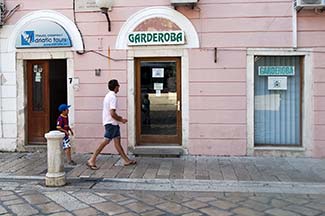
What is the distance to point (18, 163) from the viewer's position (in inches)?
334

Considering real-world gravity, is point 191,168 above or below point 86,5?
below

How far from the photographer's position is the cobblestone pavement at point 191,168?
726 cm

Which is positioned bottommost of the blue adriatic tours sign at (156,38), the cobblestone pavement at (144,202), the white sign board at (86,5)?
the cobblestone pavement at (144,202)

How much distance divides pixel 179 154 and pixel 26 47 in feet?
15.0

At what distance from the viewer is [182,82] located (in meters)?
9.12

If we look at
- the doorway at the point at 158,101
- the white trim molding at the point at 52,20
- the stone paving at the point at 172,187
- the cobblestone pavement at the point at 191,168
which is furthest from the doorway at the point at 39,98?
the doorway at the point at 158,101

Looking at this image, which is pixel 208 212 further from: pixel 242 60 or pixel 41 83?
pixel 41 83

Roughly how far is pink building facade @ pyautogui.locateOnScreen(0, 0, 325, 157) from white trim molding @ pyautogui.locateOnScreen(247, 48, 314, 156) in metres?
0.02

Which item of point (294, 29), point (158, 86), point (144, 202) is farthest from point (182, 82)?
point (144, 202)

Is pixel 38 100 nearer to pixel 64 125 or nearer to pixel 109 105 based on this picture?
pixel 64 125

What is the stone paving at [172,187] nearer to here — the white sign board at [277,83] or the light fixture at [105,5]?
the white sign board at [277,83]

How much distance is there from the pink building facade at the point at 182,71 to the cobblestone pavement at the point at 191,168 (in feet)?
1.40

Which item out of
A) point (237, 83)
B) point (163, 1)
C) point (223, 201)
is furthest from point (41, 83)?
point (223, 201)

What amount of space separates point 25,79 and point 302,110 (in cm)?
680
